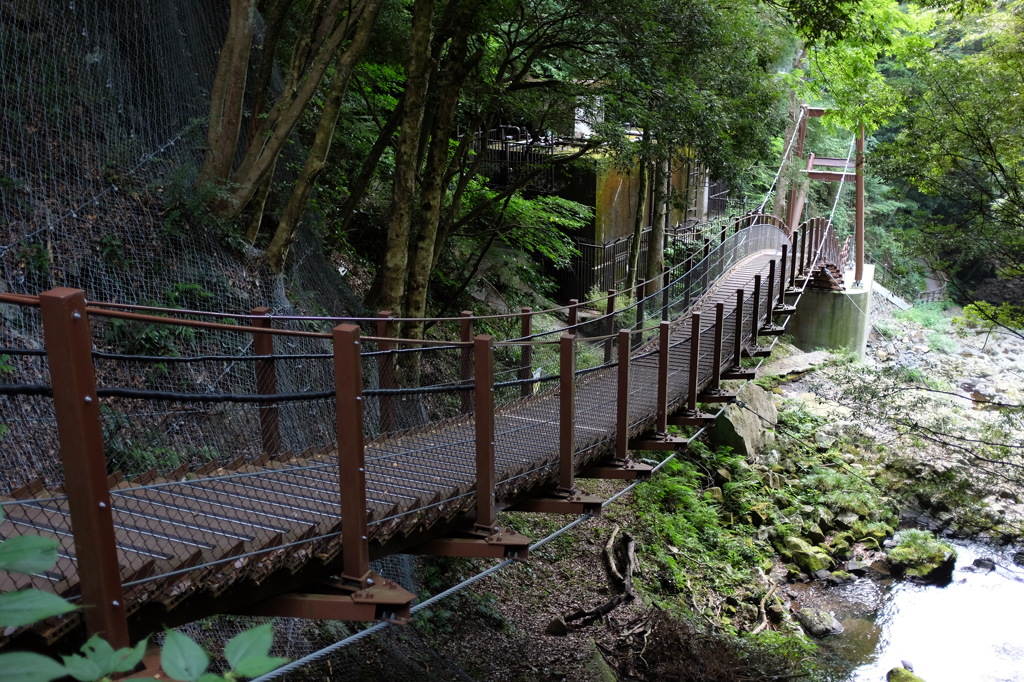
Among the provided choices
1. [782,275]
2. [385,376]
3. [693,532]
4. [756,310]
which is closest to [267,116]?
[385,376]

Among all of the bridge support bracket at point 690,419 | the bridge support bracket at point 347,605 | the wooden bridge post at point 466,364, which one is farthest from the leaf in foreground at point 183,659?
the bridge support bracket at point 690,419

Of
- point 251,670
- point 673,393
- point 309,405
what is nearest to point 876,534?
point 673,393

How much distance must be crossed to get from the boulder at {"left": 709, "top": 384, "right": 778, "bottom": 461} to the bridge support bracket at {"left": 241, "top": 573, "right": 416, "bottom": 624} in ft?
26.9

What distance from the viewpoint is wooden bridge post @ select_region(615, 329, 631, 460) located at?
4.67 metres

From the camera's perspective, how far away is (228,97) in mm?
5340

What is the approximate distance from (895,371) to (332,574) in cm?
1064

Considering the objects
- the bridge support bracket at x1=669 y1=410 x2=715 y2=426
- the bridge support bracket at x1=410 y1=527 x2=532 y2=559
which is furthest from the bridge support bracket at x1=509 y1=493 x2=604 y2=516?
the bridge support bracket at x1=669 y1=410 x2=715 y2=426

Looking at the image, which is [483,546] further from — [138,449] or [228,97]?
[228,97]

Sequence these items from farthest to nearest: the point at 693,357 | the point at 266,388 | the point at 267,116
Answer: the point at 693,357 < the point at 267,116 < the point at 266,388

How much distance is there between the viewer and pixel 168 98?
544 cm

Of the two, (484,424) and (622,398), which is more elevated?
(484,424)

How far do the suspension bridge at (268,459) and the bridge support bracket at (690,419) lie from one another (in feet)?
0.06

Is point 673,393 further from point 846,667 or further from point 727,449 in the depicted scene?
point 727,449

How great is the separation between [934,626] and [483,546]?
7048mm
